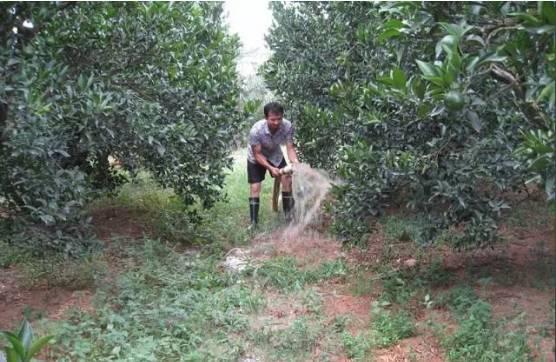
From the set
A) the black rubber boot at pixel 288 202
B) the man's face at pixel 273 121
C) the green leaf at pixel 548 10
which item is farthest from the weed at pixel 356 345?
the man's face at pixel 273 121

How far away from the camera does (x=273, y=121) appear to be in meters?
5.39

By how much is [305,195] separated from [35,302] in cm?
242

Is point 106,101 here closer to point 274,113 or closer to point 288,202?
point 274,113

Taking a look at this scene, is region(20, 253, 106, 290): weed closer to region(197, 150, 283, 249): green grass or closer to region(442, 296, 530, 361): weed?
region(197, 150, 283, 249): green grass

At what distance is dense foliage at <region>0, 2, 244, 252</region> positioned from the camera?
2.79m

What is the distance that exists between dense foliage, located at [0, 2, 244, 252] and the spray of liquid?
675 millimetres

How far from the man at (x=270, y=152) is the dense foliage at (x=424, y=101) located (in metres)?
0.28

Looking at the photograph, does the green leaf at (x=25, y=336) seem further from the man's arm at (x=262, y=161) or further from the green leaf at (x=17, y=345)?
the man's arm at (x=262, y=161)

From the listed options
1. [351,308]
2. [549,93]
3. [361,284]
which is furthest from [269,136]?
[549,93]

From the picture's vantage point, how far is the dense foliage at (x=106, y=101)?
2785 millimetres

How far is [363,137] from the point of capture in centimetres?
409

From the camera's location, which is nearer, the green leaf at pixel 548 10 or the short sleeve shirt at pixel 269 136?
the green leaf at pixel 548 10

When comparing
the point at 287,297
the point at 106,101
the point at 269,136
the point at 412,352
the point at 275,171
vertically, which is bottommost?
the point at 412,352

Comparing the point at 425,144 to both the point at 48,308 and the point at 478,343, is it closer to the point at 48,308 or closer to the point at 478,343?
the point at 478,343
